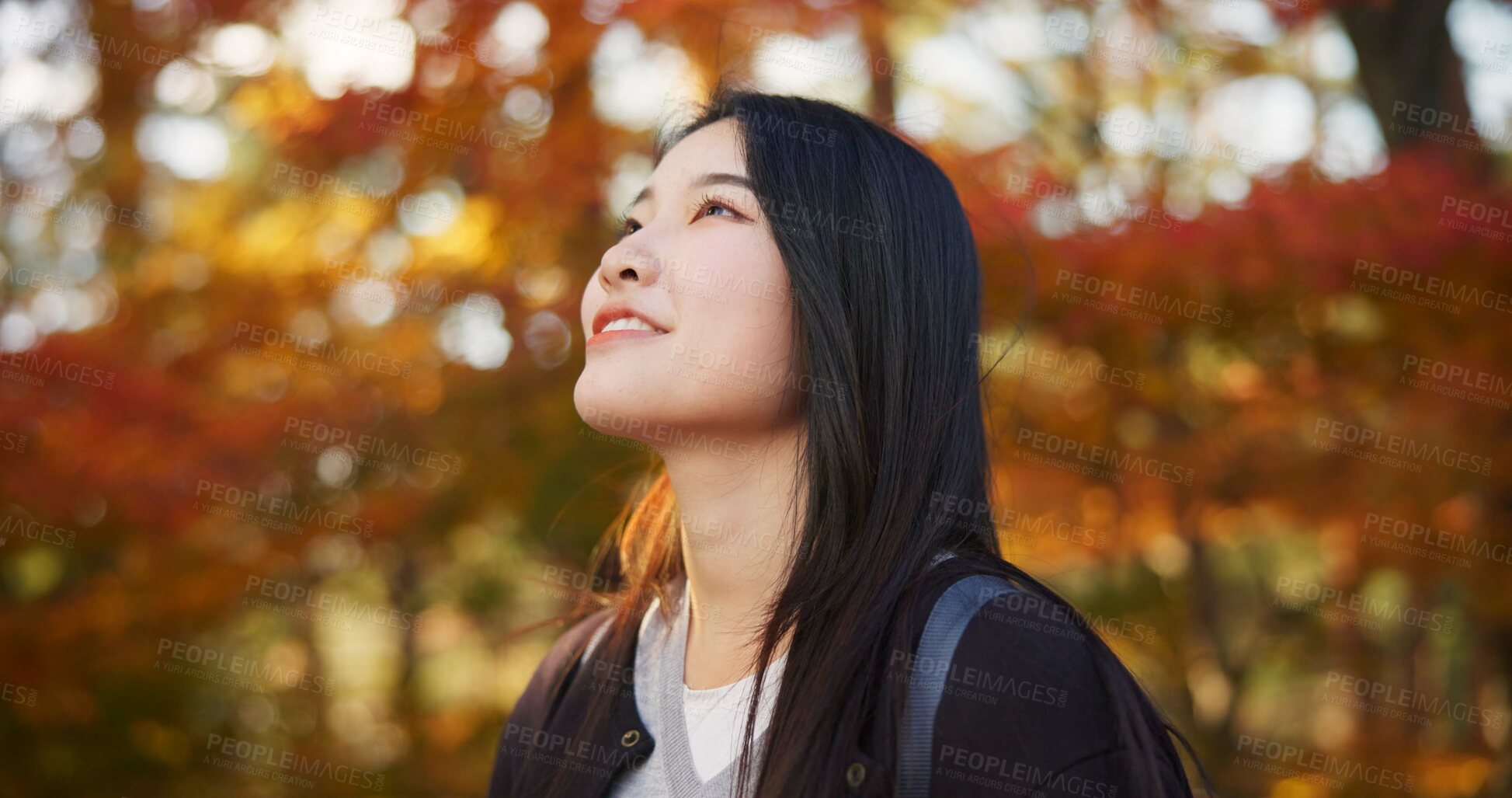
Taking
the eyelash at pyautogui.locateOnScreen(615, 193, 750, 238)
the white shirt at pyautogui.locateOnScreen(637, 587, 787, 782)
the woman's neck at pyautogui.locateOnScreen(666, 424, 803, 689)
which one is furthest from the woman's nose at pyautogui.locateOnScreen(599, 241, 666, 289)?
the white shirt at pyautogui.locateOnScreen(637, 587, 787, 782)

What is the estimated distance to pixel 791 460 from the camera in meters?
1.67

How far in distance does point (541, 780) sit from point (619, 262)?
88 centimetres

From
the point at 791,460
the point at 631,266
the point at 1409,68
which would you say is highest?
the point at 1409,68

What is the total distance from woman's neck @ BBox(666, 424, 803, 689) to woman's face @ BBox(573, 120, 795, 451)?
49 millimetres

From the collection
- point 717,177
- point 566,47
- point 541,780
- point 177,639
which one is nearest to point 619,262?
point 717,177

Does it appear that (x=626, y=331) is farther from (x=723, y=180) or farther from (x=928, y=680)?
(x=928, y=680)

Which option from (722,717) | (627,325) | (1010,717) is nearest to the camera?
(1010,717)

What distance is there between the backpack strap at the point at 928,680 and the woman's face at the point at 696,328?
0.45 m

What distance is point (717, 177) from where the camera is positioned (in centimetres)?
172

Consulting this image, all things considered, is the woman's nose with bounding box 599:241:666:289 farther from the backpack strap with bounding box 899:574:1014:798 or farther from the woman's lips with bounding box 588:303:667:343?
the backpack strap with bounding box 899:574:1014:798

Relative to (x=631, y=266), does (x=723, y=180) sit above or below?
above

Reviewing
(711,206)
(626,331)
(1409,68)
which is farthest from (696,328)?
(1409,68)

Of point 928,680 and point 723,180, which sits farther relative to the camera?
point 723,180

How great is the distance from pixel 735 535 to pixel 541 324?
2.13m
